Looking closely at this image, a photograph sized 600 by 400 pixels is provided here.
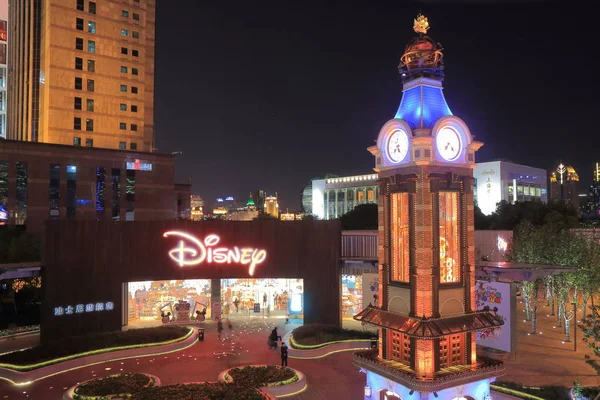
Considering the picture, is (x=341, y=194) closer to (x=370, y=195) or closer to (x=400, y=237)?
(x=370, y=195)

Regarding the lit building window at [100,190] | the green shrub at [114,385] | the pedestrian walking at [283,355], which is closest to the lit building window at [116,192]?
the lit building window at [100,190]

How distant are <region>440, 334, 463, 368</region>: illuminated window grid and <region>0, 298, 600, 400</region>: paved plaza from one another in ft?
14.9

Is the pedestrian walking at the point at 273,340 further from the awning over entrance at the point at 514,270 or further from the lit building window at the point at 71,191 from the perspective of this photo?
the lit building window at the point at 71,191

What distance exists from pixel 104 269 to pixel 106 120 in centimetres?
3770

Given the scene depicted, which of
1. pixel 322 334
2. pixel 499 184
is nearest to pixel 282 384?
pixel 322 334

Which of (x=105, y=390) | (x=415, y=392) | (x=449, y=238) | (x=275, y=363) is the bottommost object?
(x=275, y=363)

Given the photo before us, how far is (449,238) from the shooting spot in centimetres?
1756

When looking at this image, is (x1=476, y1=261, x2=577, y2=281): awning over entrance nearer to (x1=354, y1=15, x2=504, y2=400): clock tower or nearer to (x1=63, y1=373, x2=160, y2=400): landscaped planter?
(x1=354, y1=15, x2=504, y2=400): clock tower

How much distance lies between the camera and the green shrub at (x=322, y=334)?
27.2m

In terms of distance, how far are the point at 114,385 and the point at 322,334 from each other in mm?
12204

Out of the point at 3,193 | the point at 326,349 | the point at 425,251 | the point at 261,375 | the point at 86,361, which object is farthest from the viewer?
the point at 3,193

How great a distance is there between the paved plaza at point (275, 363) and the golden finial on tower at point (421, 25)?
14.9m

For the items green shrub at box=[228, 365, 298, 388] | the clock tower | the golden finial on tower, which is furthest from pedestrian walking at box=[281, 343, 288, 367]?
the golden finial on tower

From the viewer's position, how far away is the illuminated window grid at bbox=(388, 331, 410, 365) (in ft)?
56.9
